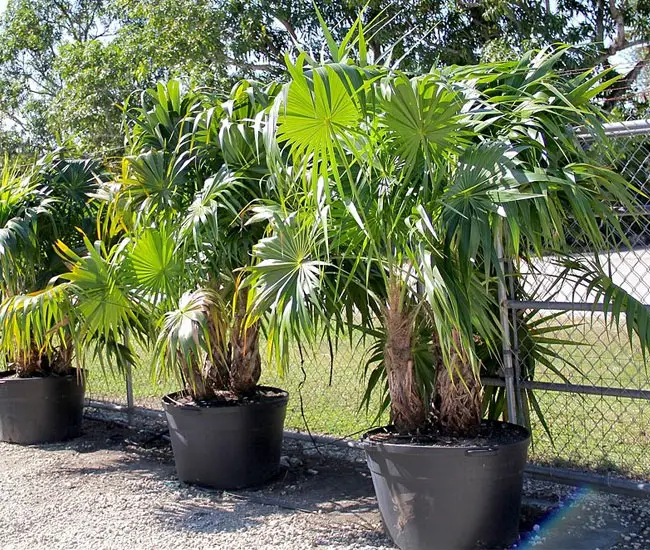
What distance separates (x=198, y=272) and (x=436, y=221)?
1697 millimetres

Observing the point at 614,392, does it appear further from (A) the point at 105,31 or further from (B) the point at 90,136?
(A) the point at 105,31

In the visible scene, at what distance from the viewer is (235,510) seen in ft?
14.0

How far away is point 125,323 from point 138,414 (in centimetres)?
182

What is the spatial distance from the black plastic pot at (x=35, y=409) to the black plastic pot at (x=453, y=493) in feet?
10.8

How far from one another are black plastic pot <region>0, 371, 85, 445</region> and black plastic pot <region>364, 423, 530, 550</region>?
329 centimetres

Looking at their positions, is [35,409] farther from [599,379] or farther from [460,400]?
[599,379]

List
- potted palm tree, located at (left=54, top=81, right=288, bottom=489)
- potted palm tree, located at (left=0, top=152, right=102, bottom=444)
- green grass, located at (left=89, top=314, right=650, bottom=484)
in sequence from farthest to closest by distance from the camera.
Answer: potted palm tree, located at (left=0, top=152, right=102, bottom=444) < green grass, located at (left=89, top=314, right=650, bottom=484) < potted palm tree, located at (left=54, top=81, right=288, bottom=489)

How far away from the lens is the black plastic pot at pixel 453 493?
3.36 m

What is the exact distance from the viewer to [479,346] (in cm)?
424

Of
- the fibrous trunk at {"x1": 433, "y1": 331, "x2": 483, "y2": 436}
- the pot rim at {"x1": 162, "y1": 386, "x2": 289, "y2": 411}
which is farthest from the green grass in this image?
the fibrous trunk at {"x1": 433, "y1": 331, "x2": 483, "y2": 436}

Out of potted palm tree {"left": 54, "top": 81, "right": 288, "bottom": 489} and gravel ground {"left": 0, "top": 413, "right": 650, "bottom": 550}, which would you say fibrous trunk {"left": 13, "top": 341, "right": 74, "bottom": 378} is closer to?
gravel ground {"left": 0, "top": 413, "right": 650, "bottom": 550}

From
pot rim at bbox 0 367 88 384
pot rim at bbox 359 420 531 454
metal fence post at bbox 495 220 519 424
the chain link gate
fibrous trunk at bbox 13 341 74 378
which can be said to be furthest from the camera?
fibrous trunk at bbox 13 341 74 378

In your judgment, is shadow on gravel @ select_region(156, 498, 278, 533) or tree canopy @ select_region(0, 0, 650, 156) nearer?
shadow on gravel @ select_region(156, 498, 278, 533)

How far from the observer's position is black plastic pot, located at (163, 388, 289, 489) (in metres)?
4.55
